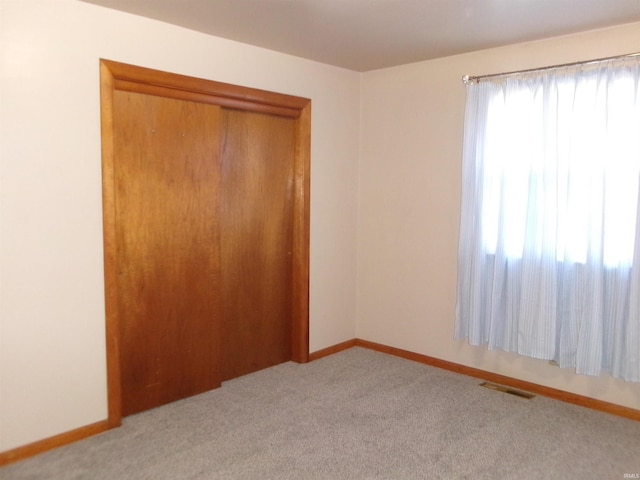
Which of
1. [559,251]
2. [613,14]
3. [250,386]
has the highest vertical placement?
[613,14]

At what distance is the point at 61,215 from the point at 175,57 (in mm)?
1165

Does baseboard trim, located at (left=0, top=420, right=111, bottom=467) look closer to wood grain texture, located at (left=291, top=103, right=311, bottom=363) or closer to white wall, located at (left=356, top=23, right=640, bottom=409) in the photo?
wood grain texture, located at (left=291, top=103, right=311, bottom=363)

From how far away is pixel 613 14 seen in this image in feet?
9.37

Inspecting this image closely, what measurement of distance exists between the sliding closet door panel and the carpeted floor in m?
0.33

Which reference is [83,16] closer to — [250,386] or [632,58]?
[250,386]

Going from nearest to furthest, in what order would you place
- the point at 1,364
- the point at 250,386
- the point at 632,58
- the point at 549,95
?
the point at 1,364
the point at 632,58
the point at 549,95
the point at 250,386

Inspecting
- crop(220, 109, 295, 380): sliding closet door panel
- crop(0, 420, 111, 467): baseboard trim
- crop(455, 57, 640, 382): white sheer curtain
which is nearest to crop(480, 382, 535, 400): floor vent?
crop(455, 57, 640, 382): white sheer curtain

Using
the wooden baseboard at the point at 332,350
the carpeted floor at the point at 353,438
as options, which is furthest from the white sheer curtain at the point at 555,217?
the wooden baseboard at the point at 332,350

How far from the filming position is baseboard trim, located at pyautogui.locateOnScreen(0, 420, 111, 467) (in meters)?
2.59

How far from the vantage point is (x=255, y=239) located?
151 inches

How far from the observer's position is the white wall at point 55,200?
8.34 ft

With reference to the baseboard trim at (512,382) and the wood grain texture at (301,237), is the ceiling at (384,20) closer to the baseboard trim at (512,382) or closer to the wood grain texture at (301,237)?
the wood grain texture at (301,237)

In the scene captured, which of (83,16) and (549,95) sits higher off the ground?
(83,16)

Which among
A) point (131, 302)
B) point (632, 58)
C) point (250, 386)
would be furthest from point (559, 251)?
point (131, 302)
